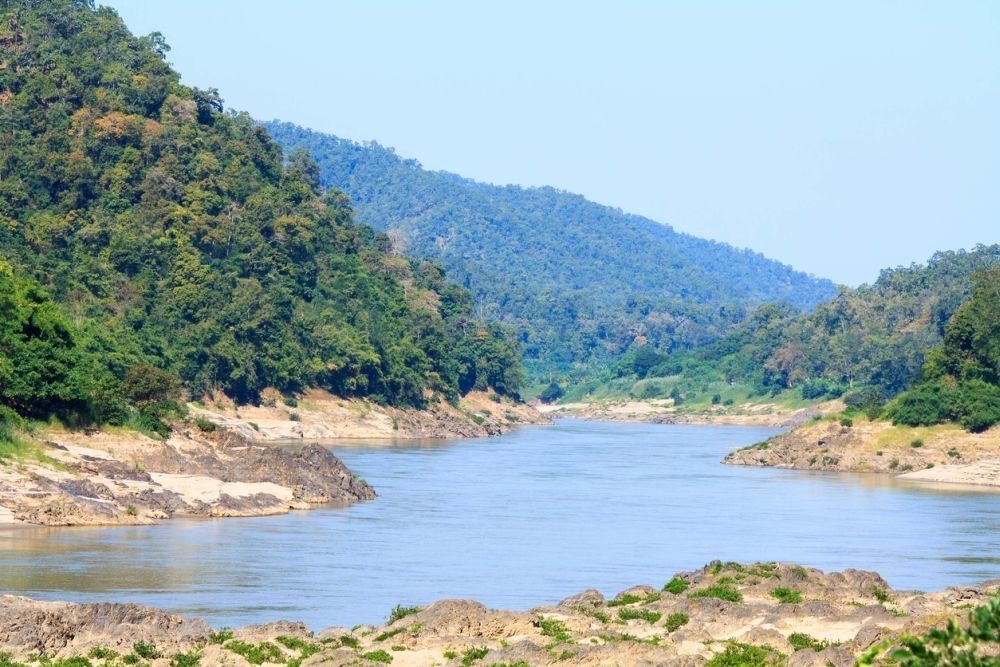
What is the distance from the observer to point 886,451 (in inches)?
3499

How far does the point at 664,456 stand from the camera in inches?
3986

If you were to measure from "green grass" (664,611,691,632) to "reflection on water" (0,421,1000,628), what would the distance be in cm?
832

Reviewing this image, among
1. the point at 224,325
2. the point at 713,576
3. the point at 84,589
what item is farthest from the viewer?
the point at 224,325

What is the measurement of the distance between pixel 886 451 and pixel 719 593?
60.4 meters

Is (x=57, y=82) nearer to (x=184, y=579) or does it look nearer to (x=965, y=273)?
(x=184, y=579)

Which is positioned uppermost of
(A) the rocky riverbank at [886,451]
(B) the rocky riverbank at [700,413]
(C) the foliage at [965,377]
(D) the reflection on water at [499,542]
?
(C) the foliage at [965,377]

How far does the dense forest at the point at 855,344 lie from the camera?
507 feet

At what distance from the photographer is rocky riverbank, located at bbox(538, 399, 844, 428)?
16000 cm

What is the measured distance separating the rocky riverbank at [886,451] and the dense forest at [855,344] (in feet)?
161

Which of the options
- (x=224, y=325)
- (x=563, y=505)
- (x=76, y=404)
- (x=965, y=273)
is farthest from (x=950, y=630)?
(x=965, y=273)

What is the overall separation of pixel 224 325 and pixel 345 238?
32172 millimetres

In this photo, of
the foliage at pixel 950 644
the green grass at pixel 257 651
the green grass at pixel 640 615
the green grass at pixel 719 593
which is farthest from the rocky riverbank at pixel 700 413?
the foliage at pixel 950 644

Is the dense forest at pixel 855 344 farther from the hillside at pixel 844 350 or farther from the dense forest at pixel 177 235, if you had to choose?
the dense forest at pixel 177 235

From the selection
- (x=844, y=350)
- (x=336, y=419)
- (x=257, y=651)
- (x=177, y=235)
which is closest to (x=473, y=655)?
(x=257, y=651)
